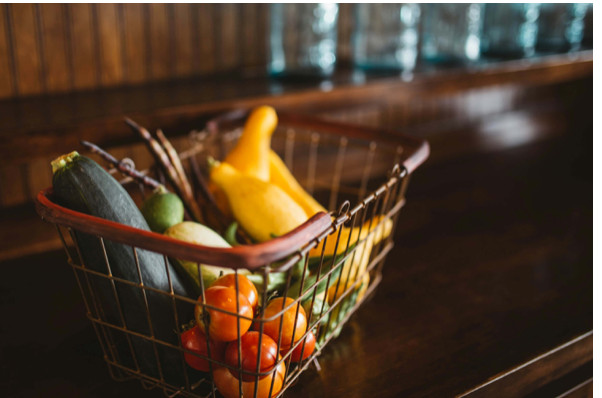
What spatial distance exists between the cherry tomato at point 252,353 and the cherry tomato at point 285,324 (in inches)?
0.6

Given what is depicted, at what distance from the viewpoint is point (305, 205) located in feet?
2.63

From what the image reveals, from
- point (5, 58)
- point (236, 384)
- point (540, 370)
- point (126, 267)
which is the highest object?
point (5, 58)

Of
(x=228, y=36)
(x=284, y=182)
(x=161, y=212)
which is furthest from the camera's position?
(x=228, y=36)

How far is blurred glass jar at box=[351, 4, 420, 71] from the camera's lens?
1317 millimetres

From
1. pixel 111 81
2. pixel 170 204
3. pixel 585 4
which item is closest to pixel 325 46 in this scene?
pixel 111 81

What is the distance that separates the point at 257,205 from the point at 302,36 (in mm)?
613

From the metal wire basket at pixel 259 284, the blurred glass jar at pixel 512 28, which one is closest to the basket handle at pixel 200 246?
the metal wire basket at pixel 259 284

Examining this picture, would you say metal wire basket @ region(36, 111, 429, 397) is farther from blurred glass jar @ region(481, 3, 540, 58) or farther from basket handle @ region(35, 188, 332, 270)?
blurred glass jar @ region(481, 3, 540, 58)

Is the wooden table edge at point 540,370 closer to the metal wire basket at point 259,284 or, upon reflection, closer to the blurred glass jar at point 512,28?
the metal wire basket at point 259,284

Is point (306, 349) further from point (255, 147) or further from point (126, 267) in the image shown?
point (255, 147)

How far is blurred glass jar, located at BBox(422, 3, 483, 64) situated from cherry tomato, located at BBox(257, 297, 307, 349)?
1.10m

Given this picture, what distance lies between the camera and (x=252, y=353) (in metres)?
0.48

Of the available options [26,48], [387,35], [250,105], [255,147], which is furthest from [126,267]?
[387,35]

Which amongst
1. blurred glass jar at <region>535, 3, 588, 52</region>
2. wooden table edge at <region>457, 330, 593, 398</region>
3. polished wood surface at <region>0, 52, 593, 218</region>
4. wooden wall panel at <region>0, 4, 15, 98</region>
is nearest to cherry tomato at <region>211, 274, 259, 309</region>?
wooden table edge at <region>457, 330, 593, 398</region>
